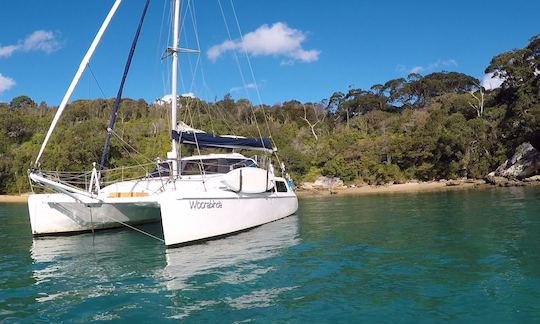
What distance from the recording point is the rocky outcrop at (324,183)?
4644cm

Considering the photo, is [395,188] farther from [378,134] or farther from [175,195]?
[175,195]

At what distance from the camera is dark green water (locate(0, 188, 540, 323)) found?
5984mm

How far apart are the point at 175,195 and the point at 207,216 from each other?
128 centimetres

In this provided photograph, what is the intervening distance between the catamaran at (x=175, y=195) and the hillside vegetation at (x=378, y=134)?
15005mm

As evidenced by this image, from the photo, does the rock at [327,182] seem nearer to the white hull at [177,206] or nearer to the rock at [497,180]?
the rock at [497,180]

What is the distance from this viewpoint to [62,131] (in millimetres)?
58906

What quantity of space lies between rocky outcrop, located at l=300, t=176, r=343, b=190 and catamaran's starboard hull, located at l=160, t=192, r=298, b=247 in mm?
32213

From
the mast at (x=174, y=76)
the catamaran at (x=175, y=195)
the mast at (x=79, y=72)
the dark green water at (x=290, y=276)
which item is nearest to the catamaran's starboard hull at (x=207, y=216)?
the catamaran at (x=175, y=195)

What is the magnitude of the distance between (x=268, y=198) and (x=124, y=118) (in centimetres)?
6639

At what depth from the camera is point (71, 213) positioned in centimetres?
1396

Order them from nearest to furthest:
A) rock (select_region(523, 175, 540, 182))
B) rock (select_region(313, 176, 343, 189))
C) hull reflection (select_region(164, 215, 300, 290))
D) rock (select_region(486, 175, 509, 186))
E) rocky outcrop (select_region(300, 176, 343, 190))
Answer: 1. hull reflection (select_region(164, 215, 300, 290))
2. rock (select_region(523, 175, 540, 182))
3. rock (select_region(486, 175, 509, 186))
4. rocky outcrop (select_region(300, 176, 343, 190))
5. rock (select_region(313, 176, 343, 189))

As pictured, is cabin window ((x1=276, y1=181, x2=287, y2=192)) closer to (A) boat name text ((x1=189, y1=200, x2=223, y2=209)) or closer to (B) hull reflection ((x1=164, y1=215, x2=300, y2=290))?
(B) hull reflection ((x1=164, y1=215, x2=300, y2=290))

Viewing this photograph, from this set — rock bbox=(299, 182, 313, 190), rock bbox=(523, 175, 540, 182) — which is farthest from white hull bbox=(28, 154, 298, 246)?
rock bbox=(299, 182, 313, 190)

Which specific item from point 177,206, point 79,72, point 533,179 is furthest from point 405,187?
point 79,72
